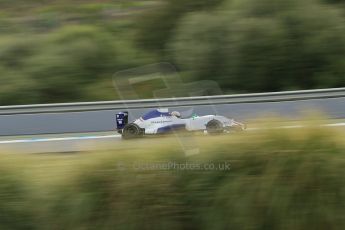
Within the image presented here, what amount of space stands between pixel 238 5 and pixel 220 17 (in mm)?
598

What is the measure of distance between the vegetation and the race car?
7.79m

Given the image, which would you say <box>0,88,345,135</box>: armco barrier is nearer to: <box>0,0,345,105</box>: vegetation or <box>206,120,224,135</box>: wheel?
<box>0,0,345,105</box>: vegetation

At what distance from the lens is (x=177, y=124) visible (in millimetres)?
6113

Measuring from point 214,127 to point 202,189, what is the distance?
120 centimetres

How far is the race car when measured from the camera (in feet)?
19.6

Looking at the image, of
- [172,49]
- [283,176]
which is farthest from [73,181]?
[172,49]

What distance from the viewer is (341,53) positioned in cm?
1562

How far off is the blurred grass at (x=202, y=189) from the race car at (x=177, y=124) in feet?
1.49

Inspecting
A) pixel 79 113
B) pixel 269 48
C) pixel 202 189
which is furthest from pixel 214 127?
pixel 269 48

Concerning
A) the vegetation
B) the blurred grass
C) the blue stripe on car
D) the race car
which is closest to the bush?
the vegetation

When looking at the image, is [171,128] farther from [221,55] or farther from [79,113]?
[221,55]

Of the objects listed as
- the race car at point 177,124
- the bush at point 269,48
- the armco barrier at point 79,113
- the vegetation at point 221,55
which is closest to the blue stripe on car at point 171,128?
the race car at point 177,124

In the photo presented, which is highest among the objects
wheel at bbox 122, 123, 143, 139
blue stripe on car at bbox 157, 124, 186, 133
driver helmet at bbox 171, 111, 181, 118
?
wheel at bbox 122, 123, 143, 139

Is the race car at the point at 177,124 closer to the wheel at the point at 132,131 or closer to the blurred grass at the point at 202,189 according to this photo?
the wheel at the point at 132,131
